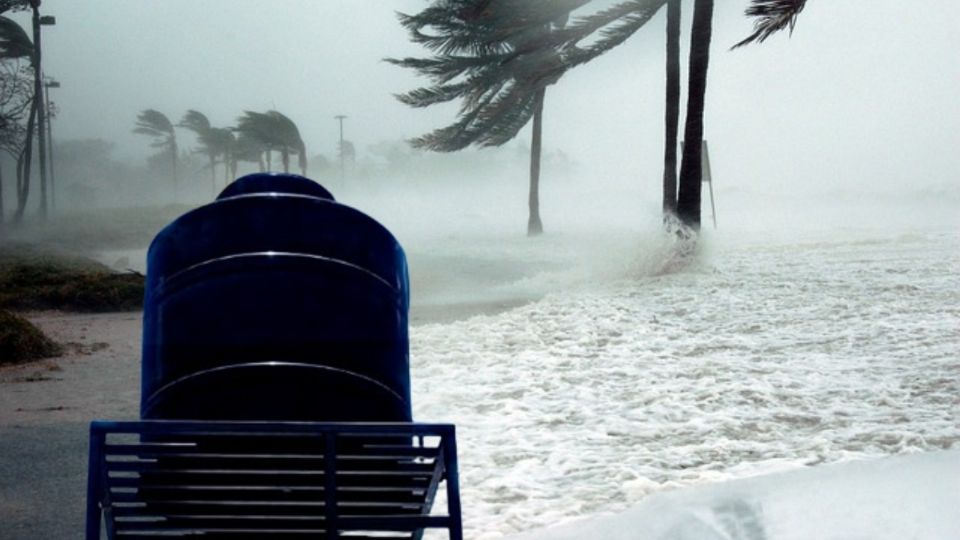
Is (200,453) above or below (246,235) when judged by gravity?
below

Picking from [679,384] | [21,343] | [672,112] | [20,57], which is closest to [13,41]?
[20,57]

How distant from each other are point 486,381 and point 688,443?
2840mm

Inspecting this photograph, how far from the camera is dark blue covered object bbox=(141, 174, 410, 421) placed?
3.07 metres

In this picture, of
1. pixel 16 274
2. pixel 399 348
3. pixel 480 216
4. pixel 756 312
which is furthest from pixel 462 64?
pixel 480 216

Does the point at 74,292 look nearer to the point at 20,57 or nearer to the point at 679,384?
the point at 679,384

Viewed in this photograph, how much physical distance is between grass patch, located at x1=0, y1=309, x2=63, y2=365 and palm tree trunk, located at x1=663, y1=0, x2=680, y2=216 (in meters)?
12.8

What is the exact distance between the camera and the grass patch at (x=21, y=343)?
9.27m

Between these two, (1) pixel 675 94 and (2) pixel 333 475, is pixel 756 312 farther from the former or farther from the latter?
(2) pixel 333 475

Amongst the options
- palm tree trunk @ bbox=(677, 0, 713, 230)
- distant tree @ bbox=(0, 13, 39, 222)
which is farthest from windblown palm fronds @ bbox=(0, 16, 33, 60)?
palm tree trunk @ bbox=(677, 0, 713, 230)

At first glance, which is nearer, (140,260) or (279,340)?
(279,340)

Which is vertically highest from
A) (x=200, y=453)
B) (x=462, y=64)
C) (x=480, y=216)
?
(x=462, y=64)

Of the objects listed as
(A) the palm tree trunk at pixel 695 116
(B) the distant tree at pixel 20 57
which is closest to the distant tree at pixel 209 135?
(B) the distant tree at pixel 20 57

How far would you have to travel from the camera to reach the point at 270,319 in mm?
3088

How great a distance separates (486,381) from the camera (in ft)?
27.6
